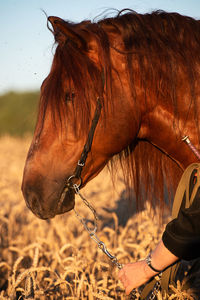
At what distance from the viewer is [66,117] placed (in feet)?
6.26

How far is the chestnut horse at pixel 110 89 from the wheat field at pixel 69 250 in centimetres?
77

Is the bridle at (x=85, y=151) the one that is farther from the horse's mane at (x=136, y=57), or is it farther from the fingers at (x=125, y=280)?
the fingers at (x=125, y=280)

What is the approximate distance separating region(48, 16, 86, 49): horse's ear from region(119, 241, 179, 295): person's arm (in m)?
1.19

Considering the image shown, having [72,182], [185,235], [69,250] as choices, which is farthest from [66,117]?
[69,250]

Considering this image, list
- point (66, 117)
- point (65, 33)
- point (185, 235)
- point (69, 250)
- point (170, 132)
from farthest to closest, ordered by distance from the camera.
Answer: point (69, 250), point (170, 132), point (66, 117), point (65, 33), point (185, 235)

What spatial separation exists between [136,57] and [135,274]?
1.23m

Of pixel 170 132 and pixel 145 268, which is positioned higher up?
pixel 170 132

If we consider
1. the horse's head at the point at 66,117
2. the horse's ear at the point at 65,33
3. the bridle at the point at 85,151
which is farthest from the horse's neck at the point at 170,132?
the horse's ear at the point at 65,33

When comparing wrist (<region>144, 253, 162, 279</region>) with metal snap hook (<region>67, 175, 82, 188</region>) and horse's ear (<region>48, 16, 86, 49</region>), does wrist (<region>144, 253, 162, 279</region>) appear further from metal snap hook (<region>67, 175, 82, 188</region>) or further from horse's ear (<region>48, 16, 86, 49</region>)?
horse's ear (<region>48, 16, 86, 49</region>)

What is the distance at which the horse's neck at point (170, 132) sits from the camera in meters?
1.99

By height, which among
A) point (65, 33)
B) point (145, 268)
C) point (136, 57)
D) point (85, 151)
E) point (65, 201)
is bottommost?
point (145, 268)

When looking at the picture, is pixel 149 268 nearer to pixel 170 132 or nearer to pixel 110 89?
pixel 170 132

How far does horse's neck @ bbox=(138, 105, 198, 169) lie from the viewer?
1.99 meters

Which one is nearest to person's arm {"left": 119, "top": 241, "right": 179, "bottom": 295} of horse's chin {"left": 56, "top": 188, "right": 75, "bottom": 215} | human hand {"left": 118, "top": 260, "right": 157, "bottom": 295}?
human hand {"left": 118, "top": 260, "right": 157, "bottom": 295}
